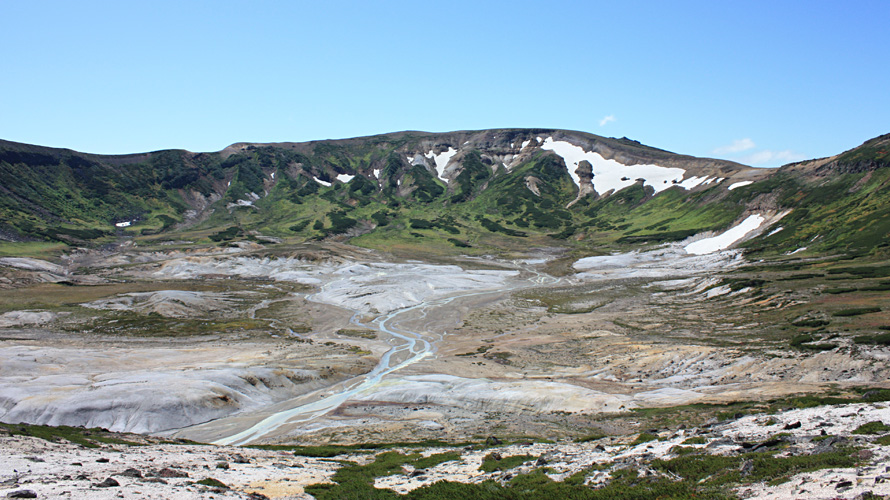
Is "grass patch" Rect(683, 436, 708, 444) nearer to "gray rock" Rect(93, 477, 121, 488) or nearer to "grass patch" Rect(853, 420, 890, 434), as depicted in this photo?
"grass patch" Rect(853, 420, 890, 434)

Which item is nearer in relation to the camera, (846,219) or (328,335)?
(328,335)

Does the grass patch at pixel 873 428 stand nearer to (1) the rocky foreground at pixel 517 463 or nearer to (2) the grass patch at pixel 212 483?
(1) the rocky foreground at pixel 517 463

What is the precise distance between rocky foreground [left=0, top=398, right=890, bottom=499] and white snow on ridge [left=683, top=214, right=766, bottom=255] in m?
148

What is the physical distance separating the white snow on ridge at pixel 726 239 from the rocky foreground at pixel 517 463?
148 m

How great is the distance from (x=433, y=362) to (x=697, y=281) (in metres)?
68.9

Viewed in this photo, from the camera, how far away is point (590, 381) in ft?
175

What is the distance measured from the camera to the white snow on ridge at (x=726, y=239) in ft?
533

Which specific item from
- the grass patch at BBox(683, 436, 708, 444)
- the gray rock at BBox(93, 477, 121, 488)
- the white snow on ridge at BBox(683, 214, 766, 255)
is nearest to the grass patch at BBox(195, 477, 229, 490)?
the gray rock at BBox(93, 477, 121, 488)

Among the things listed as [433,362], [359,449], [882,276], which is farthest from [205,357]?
[882,276]

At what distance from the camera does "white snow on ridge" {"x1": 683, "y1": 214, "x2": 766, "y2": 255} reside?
533ft

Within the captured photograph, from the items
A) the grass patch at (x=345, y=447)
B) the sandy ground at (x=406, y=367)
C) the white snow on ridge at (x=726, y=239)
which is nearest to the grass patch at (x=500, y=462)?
the grass patch at (x=345, y=447)

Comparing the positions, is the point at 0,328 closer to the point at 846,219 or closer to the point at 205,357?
the point at 205,357

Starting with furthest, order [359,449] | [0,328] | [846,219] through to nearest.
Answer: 1. [846,219]
2. [0,328]
3. [359,449]

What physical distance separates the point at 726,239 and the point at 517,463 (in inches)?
6558
